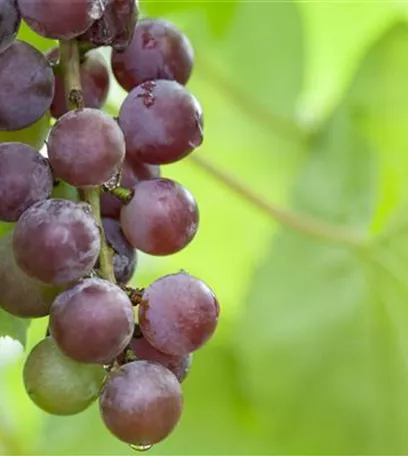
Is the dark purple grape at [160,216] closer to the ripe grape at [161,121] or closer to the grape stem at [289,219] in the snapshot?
the ripe grape at [161,121]

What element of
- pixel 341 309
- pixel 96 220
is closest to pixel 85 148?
pixel 96 220

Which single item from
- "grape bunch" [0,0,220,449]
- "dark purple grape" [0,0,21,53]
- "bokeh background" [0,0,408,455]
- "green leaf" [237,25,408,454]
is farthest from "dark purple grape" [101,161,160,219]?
"green leaf" [237,25,408,454]

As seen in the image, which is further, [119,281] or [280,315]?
[280,315]

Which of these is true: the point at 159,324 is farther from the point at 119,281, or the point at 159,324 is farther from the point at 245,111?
the point at 245,111

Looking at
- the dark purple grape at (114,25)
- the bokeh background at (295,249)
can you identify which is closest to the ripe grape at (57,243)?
the dark purple grape at (114,25)

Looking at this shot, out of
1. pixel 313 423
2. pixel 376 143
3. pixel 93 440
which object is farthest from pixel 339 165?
pixel 93 440

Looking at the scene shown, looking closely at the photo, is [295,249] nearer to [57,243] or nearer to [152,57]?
[152,57]
